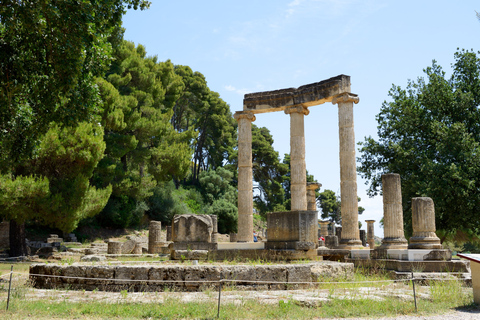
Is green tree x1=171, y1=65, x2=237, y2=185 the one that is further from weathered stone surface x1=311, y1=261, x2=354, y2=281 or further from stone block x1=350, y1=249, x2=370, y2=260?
weathered stone surface x1=311, y1=261, x2=354, y2=281

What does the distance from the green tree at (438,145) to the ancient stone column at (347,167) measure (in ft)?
11.9

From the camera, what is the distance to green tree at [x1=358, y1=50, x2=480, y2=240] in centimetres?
1945

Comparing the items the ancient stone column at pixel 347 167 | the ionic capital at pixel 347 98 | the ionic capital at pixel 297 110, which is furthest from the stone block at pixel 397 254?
the ionic capital at pixel 297 110

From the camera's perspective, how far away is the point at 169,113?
33500 mm

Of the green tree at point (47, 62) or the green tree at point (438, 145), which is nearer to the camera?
the green tree at point (47, 62)

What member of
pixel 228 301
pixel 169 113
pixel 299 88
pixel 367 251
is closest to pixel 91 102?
pixel 228 301

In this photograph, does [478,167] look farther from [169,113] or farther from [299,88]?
[169,113]

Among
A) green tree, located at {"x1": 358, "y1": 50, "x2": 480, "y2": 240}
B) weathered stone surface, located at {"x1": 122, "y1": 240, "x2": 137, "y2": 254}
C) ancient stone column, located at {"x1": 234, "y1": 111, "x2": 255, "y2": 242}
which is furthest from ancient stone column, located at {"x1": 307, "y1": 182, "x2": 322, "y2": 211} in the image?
weathered stone surface, located at {"x1": 122, "y1": 240, "x2": 137, "y2": 254}

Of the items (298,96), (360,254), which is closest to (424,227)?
(360,254)

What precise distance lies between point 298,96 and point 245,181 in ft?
16.7

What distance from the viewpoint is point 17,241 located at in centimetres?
1908

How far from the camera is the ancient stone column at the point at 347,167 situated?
1858cm

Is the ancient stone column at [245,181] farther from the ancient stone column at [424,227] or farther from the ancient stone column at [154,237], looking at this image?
the ancient stone column at [424,227]

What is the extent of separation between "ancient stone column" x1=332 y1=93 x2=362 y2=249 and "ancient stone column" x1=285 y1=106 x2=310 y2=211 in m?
2.08
